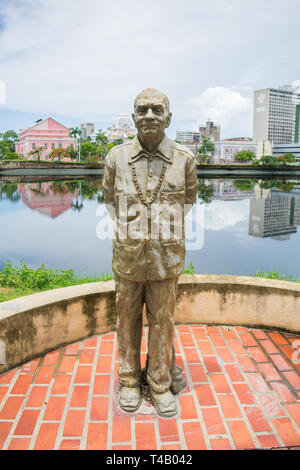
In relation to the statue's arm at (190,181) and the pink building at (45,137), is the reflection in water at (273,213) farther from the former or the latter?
the pink building at (45,137)

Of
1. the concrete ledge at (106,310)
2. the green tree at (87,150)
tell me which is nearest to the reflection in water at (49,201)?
the concrete ledge at (106,310)

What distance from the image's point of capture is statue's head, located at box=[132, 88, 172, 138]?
2232 mm

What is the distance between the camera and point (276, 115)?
333ft

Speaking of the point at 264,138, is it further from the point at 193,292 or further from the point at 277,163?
the point at 193,292

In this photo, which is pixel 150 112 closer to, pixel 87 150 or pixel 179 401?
pixel 179 401

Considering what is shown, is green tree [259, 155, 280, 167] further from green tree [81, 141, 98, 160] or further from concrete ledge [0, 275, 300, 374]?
concrete ledge [0, 275, 300, 374]

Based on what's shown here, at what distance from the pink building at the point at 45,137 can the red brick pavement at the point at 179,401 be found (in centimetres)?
6350

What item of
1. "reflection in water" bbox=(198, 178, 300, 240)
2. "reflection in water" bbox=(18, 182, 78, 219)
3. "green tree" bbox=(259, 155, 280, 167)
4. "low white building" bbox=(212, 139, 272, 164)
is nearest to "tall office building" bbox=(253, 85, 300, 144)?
"low white building" bbox=(212, 139, 272, 164)

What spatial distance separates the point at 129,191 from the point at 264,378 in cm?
188

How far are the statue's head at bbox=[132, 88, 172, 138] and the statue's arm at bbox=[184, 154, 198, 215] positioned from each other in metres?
0.31

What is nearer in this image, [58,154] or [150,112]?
[150,112]

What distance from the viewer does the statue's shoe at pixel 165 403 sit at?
2.50 meters

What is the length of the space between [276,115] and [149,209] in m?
111

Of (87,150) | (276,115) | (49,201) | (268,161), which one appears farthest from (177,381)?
(276,115)
